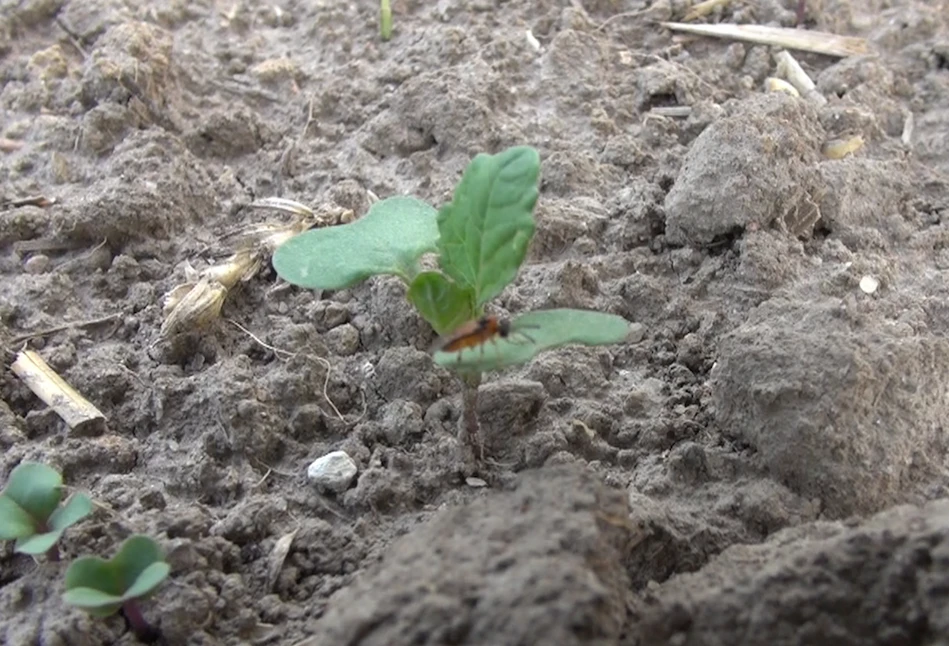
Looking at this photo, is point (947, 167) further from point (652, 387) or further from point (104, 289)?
point (104, 289)

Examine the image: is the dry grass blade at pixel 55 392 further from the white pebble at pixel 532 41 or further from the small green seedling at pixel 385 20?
the white pebble at pixel 532 41

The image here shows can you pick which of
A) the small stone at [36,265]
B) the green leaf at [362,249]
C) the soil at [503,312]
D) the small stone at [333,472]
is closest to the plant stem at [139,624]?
the soil at [503,312]

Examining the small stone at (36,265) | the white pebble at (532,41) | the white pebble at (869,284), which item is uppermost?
the white pebble at (532,41)

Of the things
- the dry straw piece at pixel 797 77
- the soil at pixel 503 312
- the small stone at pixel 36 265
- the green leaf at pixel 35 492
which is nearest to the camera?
the soil at pixel 503 312

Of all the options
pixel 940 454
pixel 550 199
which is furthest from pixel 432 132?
pixel 940 454

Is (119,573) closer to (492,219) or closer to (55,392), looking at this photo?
(55,392)

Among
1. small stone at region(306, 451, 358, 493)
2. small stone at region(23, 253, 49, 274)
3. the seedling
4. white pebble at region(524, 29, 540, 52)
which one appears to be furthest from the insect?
white pebble at region(524, 29, 540, 52)
